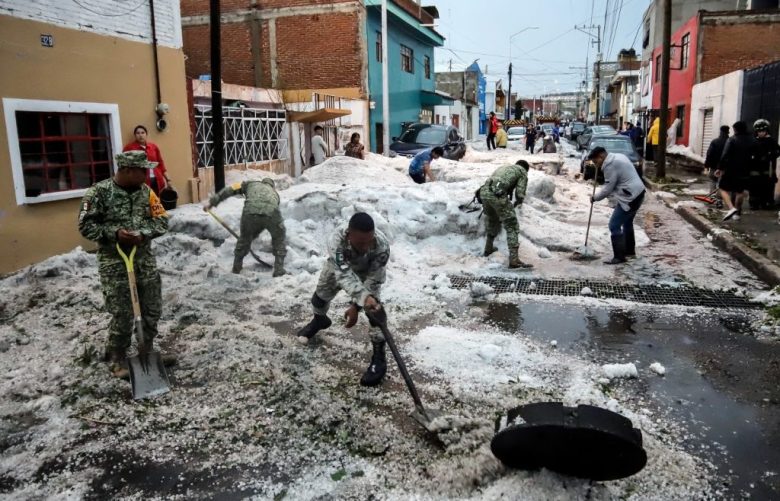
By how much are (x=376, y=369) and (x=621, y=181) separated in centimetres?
512

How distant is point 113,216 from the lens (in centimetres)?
445

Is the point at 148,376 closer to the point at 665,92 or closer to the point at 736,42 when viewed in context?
the point at 665,92

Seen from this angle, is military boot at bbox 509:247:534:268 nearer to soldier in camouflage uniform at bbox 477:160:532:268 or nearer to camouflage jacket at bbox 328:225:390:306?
soldier in camouflage uniform at bbox 477:160:532:268

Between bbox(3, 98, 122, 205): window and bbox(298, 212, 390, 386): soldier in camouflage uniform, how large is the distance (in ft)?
16.3

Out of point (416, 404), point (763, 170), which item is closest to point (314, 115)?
point (763, 170)

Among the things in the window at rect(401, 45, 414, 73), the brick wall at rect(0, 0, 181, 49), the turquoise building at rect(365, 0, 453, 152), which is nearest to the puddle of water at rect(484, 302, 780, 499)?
the brick wall at rect(0, 0, 181, 49)

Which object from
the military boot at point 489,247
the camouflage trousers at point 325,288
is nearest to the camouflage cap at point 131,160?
the camouflage trousers at point 325,288

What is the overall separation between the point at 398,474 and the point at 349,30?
20.1 metres

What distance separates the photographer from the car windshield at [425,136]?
60.8 feet

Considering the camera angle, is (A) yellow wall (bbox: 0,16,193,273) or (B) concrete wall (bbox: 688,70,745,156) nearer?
(A) yellow wall (bbox: 0,16,193,273)

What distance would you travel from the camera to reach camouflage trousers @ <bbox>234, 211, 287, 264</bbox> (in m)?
7.29

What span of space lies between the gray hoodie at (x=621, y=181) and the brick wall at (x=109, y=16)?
7.50 meters

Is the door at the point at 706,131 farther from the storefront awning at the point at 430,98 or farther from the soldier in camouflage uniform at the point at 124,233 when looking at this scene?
the soldier in camouflage uniform at the point at 124,233

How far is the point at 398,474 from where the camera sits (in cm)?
332
